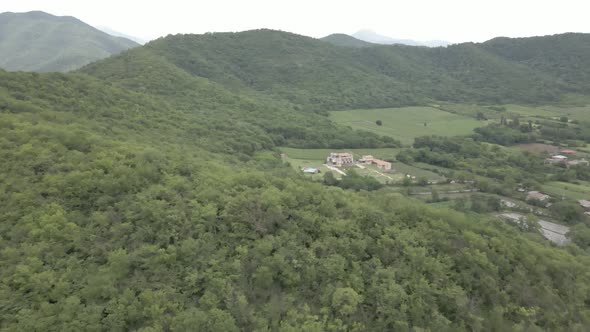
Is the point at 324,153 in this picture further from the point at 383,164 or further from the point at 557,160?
the point at 557,160

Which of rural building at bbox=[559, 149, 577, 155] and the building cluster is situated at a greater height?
rural building at bbox=[559, 149, 577, 155]

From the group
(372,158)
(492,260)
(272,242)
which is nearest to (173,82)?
(372,158)

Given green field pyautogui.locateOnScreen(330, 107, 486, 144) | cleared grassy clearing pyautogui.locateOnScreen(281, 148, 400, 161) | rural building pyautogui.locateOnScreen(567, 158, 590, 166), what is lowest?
cleared grassy clearing pyautogui.locateOnScreen(281, 148, 400, 161)

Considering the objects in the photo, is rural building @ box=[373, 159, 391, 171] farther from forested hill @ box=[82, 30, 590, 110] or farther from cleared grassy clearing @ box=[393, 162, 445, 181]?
forested hill @ box=[82, 30, 590, 110]

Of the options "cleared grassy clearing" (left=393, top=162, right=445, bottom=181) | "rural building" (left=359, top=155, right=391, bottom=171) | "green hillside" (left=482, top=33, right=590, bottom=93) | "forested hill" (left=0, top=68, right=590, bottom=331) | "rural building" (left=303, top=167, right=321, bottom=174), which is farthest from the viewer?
"green hillside" (left=482, top=33, right=590, bottom=93)

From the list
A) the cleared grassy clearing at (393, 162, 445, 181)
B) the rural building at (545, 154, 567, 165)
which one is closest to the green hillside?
the rural building at (545, 154, 567, 165)

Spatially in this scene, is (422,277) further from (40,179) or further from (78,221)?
(40,179)

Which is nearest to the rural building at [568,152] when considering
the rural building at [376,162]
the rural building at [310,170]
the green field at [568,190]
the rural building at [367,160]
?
the green field at [568,190]
